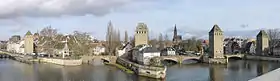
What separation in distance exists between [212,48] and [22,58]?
35004mm

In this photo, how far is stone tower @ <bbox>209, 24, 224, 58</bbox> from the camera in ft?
193

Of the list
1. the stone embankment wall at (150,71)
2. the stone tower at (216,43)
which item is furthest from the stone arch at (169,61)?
the stone embankment wall at (150,71)

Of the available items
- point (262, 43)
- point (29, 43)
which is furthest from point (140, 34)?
point (29, 43)

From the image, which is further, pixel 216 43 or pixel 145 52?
pixel 216 43

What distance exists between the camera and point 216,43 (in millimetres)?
59500

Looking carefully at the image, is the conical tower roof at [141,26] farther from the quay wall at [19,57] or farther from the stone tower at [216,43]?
the quay wall at [19,57]

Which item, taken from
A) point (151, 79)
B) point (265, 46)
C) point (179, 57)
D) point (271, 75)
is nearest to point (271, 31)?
point (265, 46)

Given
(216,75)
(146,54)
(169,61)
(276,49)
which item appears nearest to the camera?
(216,75)

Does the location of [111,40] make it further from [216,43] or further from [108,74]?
[108,74]

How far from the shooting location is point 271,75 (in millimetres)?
3627

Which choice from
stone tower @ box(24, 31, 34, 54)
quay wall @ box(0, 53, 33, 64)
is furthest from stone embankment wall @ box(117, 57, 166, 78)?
stone tower @ box(24, 31, 34, 54)

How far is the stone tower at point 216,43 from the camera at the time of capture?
58725 mm

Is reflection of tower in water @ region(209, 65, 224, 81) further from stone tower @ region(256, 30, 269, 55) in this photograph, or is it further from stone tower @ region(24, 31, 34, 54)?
stone tower @ region(24, 31, 34, 54)

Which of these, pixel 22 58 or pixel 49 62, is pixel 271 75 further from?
pixel 22 58
